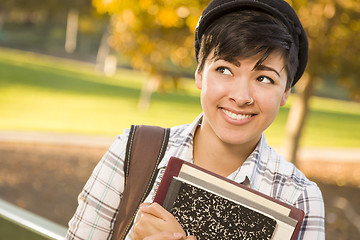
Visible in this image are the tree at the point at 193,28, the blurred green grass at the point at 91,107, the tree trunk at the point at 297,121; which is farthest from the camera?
the blurred green grass at the point at 91,107

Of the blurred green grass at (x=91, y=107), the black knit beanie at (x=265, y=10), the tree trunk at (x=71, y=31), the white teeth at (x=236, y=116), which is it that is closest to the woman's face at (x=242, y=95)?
the white teeth at (x=236, y=116)

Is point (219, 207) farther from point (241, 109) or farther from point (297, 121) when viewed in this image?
point (297, 121)

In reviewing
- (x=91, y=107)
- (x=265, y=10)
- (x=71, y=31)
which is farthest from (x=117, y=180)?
(x=71, y=31)

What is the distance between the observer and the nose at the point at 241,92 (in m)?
1.41

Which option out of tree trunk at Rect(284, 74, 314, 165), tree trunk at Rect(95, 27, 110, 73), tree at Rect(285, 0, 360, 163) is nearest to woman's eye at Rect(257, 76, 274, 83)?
tree at Rect(285, 0, 360, 163)

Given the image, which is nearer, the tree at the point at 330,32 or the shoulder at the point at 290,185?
the shoulder at the point at 290,185

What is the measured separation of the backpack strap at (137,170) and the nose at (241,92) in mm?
335

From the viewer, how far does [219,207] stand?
1.29 meters

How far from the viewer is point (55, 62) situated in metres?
41.0

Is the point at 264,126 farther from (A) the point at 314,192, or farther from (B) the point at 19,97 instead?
(B) the point at 19,97

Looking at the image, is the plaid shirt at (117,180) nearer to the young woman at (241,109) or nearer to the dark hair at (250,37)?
the young woman at (241,109)

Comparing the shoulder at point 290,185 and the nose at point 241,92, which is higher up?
the nose at point 241,92

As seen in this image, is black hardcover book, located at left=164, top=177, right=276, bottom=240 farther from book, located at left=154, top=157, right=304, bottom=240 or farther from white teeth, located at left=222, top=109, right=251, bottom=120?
white teeth, located at left=222, top=109, right=251, bottom=120

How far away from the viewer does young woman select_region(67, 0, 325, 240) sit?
1.44 m
